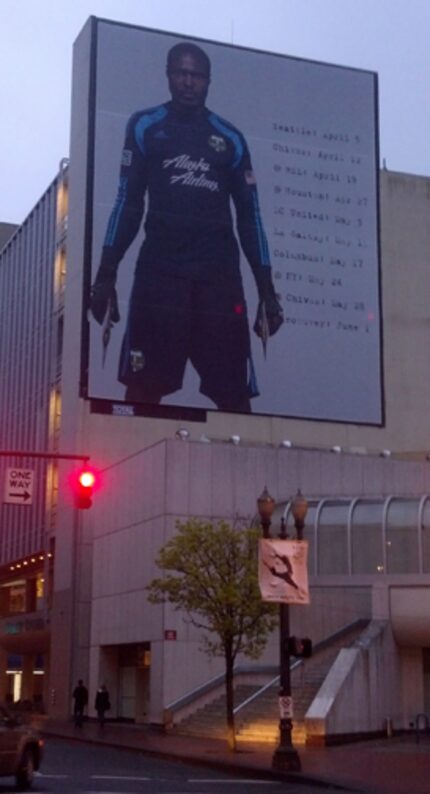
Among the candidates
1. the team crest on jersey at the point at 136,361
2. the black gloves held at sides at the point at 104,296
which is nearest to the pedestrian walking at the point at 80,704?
the team crest on jersey at the point at 136,361

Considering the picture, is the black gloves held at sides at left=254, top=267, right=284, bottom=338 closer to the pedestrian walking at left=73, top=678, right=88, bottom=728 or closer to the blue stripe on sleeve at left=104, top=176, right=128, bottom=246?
the blue stripe on sleeve at left=104, top=176, right=128, bottom=246

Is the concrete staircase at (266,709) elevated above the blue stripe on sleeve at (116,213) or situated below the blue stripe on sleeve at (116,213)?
below

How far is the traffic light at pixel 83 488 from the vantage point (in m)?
26.6

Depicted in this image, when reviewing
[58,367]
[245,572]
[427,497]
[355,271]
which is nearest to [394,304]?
[355,271]

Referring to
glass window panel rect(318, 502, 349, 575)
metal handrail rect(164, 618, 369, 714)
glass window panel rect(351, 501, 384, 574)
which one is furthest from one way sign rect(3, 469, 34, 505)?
glass window panel rect(318, 502, 349, 575)

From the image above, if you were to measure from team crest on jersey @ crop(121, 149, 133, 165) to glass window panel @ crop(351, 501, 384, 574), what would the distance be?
2637cm

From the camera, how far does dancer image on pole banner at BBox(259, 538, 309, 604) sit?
31.3 m

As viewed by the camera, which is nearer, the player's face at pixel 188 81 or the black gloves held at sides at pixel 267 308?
the black gloves held at sides at pixel 267 308

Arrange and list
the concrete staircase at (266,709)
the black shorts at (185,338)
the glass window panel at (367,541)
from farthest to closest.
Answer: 1. the black shorts at (185,338)
2. the glass window panel at (367,541)
3. the concrete staircase at (266,709)

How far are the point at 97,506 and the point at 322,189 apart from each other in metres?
24.2

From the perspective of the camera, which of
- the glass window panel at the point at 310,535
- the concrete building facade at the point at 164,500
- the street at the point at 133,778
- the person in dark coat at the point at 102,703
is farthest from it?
the glass window panel at the point at 310,535

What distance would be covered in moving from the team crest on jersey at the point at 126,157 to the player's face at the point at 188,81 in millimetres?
4507

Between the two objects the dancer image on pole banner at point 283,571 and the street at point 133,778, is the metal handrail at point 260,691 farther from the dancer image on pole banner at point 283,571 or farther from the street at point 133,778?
the dancer image on pole banner at point 283,571

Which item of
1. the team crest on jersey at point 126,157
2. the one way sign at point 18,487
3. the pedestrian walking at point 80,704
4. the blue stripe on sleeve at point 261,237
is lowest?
the pedestrian walking at point 80,704
